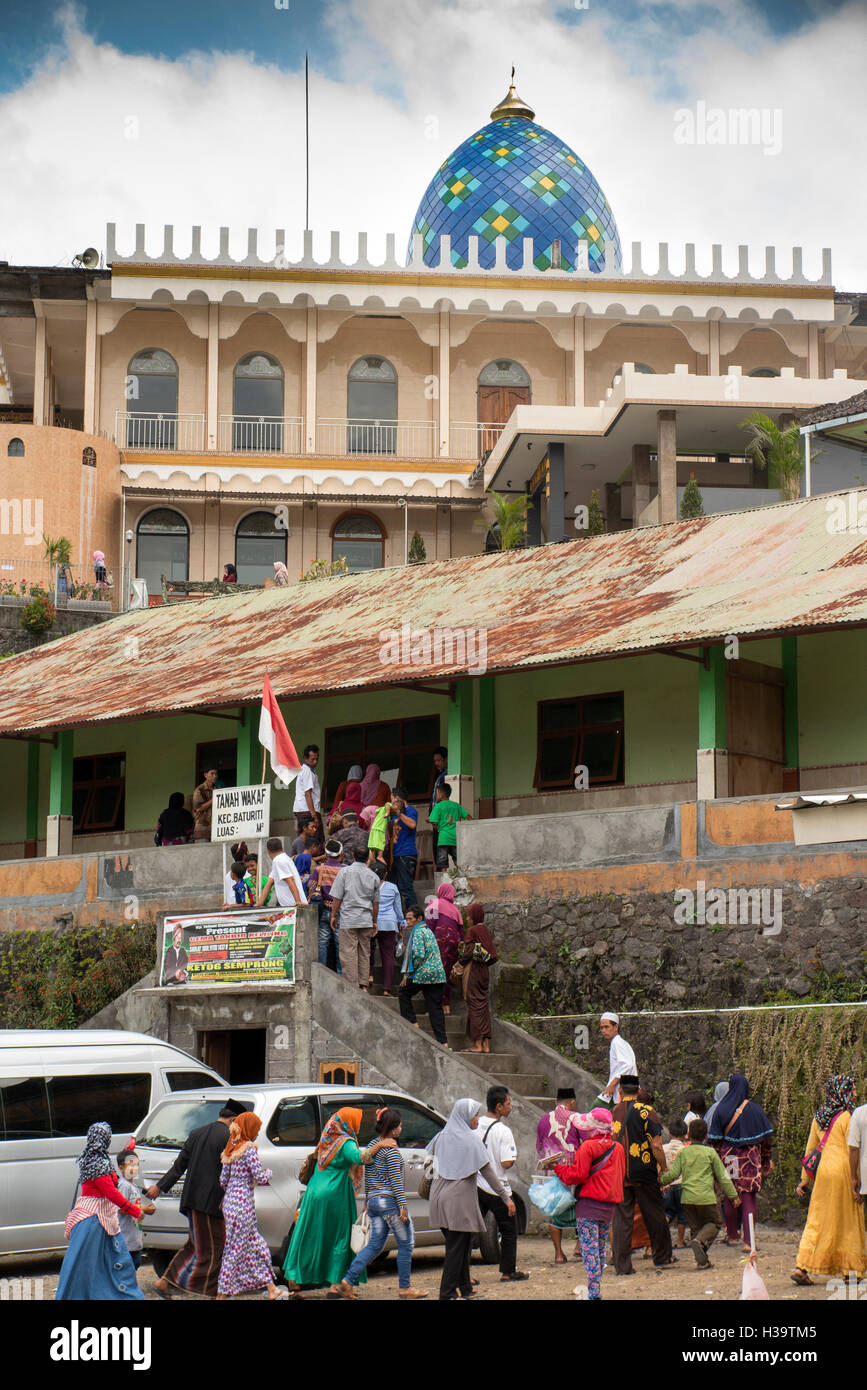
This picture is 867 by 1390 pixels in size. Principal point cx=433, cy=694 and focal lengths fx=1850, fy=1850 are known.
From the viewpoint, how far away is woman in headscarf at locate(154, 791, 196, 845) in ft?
77.5

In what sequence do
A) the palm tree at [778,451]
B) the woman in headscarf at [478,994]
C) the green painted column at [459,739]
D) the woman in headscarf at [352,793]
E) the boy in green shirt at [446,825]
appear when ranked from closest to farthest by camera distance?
1. the woman in headscarf at [478,994]
2. the boy in green shirt at [446,825]
3. the woman in headscarf at [352,793]
4. the green painted column at [459,739]
5. the palm tree at [778,451]

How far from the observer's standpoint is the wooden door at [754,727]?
20656 mm

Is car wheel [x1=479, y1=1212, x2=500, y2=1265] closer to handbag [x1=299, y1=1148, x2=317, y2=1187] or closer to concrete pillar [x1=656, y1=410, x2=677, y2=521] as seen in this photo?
handbag [x1=299, y1=1148, x2=317, y2=1187]

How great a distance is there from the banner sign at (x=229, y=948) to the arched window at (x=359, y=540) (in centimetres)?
2367

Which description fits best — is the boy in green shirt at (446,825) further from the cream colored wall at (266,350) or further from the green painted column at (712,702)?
the cream colored wall at (266,350)

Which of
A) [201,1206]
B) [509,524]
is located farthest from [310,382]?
[201,1206]

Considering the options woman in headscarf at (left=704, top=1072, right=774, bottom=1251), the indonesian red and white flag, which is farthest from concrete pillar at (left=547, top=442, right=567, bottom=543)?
woman in headscarf at (left=704, top=1072, right=774, bottom=1251)

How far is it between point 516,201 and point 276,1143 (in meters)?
35.1

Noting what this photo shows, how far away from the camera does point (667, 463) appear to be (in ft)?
114

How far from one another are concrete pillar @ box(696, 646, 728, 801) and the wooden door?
27.7 inches

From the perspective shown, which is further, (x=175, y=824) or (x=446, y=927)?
(x=175, y=824)

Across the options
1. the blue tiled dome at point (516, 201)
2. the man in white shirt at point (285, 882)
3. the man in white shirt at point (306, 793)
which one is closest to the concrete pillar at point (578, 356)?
the blue tiled dome at point (516, 201)

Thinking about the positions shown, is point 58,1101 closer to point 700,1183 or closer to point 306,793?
point 700,1183
